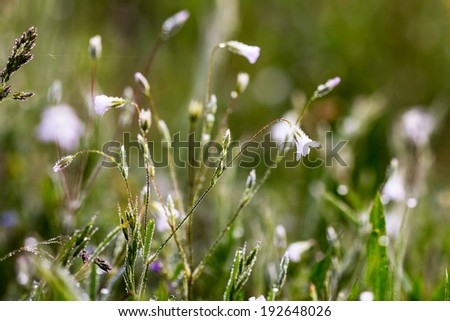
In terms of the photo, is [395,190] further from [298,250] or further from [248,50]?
[248,50]

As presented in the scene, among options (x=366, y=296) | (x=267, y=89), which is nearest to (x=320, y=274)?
(x=366, y=296)

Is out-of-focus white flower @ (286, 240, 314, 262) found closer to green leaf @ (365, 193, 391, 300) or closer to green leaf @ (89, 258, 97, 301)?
green leaf @ (365, 193, 391, 300)

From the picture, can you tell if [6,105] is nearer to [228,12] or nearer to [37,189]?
[37,189]

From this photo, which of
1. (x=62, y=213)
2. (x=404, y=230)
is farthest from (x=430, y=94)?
(x=62, y=213)

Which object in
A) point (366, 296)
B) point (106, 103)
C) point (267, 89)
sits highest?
point (267, 89)

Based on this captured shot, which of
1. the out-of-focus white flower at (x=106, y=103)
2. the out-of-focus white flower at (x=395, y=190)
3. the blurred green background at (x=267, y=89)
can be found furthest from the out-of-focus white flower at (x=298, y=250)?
the out-of-focus white flower at (x=106, y=103)

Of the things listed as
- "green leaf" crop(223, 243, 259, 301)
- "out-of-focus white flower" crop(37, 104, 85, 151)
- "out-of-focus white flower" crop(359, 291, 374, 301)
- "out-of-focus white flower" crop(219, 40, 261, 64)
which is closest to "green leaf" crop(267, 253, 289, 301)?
"green leaf" crop(223, 243, 259, 301)
